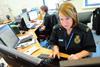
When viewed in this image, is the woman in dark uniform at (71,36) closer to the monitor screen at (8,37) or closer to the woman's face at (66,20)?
the woman's face at (66,20)

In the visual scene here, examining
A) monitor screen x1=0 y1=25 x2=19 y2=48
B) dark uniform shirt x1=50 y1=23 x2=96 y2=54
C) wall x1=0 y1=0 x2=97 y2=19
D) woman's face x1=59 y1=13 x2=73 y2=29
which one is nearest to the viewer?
woman's face x1=59 y1=13 x2=73 y2=29

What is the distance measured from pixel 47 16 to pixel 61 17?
1.99 meters

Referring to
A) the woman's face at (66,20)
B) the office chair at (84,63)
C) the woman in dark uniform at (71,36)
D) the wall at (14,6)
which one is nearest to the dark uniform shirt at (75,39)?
the woman in dark uniform at (71,36)

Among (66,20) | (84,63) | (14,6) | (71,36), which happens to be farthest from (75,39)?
(14,6)

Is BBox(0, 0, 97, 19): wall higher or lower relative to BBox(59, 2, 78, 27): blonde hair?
lower

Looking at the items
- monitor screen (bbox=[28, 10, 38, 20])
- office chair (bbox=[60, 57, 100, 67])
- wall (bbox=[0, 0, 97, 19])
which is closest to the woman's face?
office chair (bbox=[60, 57, 100, 67])

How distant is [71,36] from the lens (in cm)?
187

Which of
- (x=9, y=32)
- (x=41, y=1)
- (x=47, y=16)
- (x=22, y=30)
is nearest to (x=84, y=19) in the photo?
(x=47, y=16)

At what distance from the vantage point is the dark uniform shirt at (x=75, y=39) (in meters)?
1.82

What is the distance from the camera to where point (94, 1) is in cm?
459

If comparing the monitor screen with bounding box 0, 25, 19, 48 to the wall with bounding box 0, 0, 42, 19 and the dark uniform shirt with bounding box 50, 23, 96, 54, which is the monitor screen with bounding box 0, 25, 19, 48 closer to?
the dark uniform shirt with bounding box 50, 23, 96, 54

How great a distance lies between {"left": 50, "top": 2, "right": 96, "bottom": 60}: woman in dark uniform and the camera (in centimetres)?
168

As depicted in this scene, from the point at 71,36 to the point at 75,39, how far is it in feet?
0.19

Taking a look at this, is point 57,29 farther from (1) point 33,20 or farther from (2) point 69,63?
(1) point 33,20
